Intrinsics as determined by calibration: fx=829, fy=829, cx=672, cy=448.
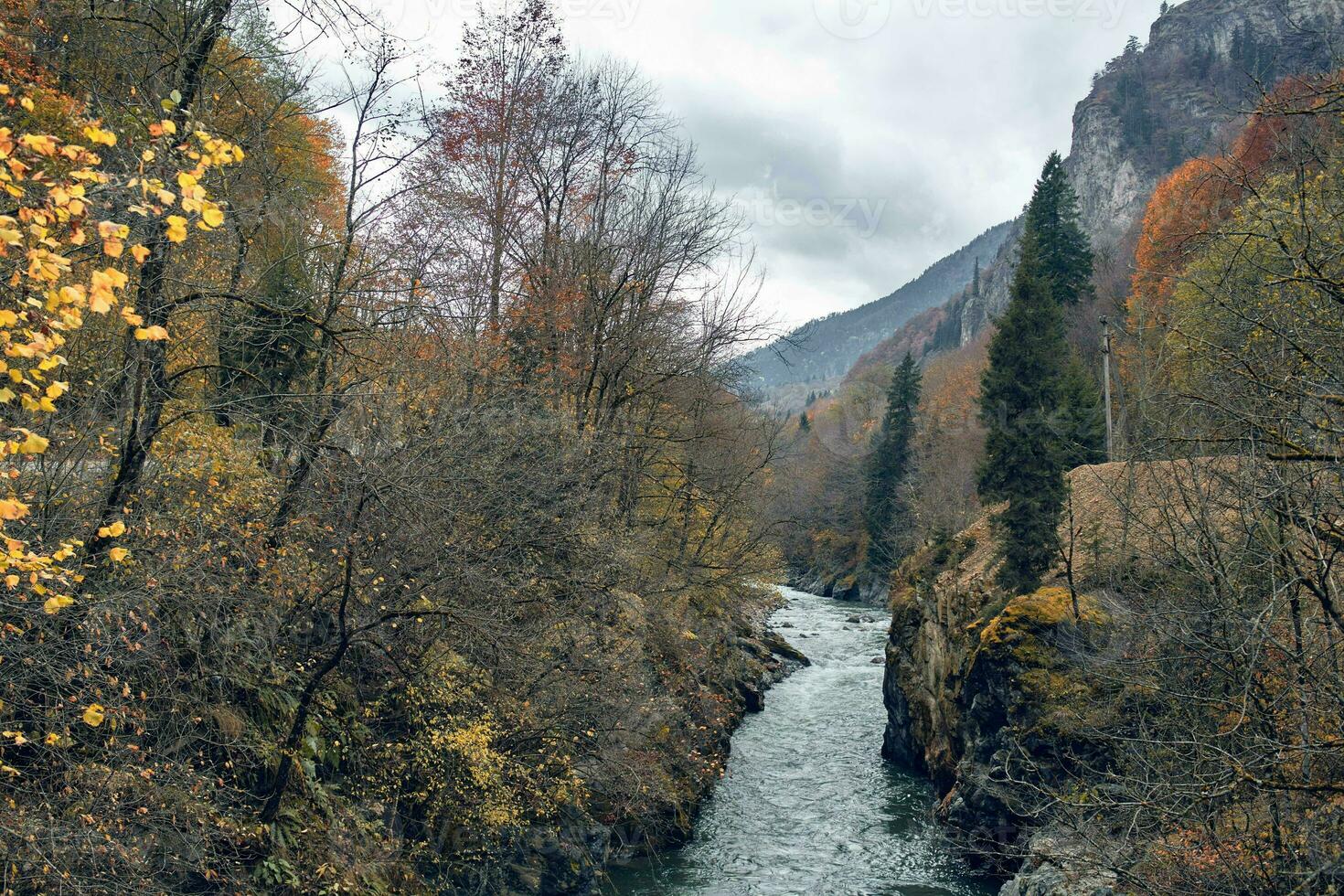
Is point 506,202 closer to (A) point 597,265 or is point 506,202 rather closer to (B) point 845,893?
(A) point 597,265

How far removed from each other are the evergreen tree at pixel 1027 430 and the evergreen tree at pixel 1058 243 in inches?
582

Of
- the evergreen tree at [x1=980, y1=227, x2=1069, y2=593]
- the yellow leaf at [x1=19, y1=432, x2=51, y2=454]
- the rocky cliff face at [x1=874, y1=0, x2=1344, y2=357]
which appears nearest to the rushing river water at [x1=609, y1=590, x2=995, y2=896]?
the evergreen tree at [x1=980, y1=227, x2=1069, y2=593]

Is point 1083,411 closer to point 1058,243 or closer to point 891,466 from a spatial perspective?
point 1058,243

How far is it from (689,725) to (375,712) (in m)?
8.10

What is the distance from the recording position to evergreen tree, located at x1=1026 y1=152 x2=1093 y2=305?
131 ft

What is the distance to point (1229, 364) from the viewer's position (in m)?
7.90

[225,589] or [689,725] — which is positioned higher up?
[225,589]

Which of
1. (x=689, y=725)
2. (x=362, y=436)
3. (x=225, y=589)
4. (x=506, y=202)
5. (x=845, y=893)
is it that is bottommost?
(x=845, y=893)

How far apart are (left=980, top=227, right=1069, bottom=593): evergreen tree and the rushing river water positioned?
6224 mm

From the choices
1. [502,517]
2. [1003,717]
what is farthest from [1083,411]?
[502,517]

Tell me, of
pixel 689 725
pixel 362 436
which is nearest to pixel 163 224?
pixel 362 436

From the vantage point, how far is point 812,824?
58.5 ft

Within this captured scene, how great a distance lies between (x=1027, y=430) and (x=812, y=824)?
11704 mm

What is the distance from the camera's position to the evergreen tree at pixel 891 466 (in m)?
57.9
